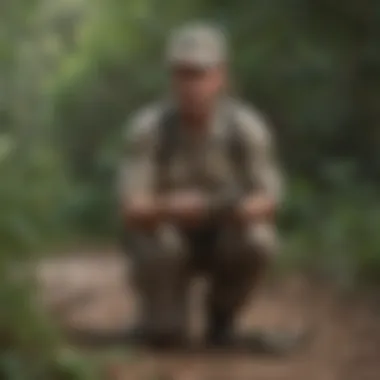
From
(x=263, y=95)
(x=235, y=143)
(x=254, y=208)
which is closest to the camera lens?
(x=254, y=208)

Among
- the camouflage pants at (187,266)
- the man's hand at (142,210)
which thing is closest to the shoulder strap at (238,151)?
the camouflage pants at (187,266)

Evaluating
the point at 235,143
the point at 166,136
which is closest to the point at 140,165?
the point at 166,136

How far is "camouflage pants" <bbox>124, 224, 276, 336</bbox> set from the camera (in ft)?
12.8

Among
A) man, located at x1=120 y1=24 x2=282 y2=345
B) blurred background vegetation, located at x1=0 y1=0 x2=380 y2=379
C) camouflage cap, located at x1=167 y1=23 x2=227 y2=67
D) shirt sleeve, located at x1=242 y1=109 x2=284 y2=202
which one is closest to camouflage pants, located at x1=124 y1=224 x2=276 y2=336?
man, located at x1=120 y1=24 x2=282 y2=345

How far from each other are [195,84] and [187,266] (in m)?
0.53

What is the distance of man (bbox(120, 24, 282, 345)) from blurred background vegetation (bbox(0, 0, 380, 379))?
0.83 feet

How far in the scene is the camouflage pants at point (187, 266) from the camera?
3900 mm

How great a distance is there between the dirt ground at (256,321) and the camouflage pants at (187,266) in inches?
5.7

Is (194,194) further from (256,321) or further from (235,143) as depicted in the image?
(256,321)

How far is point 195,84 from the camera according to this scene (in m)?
3.83

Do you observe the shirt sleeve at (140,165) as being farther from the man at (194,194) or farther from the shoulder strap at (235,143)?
the shoulder strap at (235,143)

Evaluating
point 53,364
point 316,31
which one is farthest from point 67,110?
point 53,364

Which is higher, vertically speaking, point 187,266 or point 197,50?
point 197,50

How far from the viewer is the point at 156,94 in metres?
5.76
